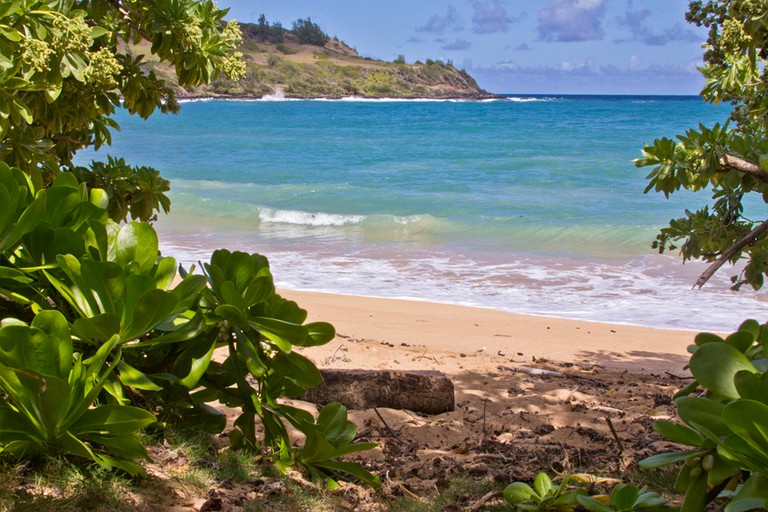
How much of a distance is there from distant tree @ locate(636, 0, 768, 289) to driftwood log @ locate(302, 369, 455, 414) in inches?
61.9

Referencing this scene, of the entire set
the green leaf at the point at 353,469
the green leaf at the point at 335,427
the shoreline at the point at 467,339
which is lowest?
the shoreline at the point at 467,339

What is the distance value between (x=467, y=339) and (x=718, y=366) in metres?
6.15

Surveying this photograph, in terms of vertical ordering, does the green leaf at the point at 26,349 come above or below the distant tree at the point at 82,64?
below

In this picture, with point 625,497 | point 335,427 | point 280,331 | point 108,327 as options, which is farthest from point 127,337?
point 625,497

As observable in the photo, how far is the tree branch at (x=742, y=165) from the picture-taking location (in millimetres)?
3284

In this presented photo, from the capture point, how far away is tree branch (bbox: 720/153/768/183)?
3284mm

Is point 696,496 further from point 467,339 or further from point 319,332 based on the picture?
point 467,339

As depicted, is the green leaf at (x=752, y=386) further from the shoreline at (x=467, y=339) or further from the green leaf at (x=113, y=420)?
the shoreline at (x=467, y=339)

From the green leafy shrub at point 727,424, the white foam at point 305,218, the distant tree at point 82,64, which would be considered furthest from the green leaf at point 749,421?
the white foam at point 305,218

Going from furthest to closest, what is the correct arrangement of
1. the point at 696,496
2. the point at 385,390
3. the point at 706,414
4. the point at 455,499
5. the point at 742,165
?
the point at 385,390
the point at 742,165
the point at 455,499
the point at 696,496
the point at 706,414

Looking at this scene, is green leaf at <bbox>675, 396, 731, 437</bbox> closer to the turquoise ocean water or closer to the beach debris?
the beach debris

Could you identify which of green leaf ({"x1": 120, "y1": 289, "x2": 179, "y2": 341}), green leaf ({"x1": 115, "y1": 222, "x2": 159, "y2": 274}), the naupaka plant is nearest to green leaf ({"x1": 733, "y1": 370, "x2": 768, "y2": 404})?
the naupaka plant

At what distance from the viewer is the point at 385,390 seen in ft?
14.5

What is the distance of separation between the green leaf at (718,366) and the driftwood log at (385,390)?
305cm
